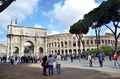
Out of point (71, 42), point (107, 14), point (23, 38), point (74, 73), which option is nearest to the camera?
point (74, 73)

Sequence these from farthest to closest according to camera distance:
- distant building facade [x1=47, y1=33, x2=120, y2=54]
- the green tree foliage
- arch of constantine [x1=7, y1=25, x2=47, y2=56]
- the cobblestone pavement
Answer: distant building facade [x1=47, y1=33, x2=120, y2=54]
arch of constantine [x1=7, y1=25, x2=47, y2=56]
the green tree foliage
the cobblestone pavement

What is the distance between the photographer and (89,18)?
47438 mm

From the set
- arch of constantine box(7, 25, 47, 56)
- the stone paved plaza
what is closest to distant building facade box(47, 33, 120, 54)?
arch of constantine box(7, 25, 47, 56)

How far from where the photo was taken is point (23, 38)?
217ft

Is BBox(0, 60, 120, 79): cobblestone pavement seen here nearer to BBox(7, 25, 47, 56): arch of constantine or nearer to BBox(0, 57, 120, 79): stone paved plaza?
BBox(0, 57, 120, 79): stone paved plaza

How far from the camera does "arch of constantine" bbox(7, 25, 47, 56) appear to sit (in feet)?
210

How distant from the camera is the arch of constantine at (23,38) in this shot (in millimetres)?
64125

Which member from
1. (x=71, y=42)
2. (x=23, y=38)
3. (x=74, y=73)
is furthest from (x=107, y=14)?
(x=71, y=42)

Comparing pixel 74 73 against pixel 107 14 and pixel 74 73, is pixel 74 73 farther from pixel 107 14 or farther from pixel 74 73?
pixel 107 14

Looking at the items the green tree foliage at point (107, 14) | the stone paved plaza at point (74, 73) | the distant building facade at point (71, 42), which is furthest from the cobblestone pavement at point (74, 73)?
the distant building facade at point (71, 42)

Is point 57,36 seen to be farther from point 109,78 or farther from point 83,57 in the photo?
point 109,78

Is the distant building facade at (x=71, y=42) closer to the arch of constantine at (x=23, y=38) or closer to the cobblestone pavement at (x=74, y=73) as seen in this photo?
the arch of constantine at (x=23, y=38)

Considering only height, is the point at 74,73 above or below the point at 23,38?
below

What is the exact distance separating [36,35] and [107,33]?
150 feet
